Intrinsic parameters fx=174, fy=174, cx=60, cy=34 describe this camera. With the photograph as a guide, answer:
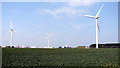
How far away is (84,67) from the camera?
12.1 m

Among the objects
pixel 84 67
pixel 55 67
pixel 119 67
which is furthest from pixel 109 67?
pixel 55 67

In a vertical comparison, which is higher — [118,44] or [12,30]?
[12,30]

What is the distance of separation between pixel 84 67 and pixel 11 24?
63.8 metres

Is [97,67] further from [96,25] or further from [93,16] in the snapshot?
[93,16]

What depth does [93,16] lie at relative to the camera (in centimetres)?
6806

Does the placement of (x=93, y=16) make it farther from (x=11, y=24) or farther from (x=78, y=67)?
(x=78, y=67)

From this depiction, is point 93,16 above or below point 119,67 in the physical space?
above

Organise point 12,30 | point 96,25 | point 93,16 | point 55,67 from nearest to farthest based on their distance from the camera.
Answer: point 55,67 → point 96,25 → point 93,16 → point 12,30

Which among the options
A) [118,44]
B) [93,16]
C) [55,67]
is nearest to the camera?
[55,67]

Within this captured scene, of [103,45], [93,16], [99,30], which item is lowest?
[103,45]

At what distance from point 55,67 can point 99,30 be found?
2164 inches

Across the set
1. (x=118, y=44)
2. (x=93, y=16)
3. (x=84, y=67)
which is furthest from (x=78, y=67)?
(x=118, y=44)

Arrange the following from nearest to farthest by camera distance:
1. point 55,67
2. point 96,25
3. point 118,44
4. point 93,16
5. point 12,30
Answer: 1. point 55,67
2. point 96,25
3. point 93,16
4. point 12,30
5. point 118,44

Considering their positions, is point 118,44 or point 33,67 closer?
point 33,67
